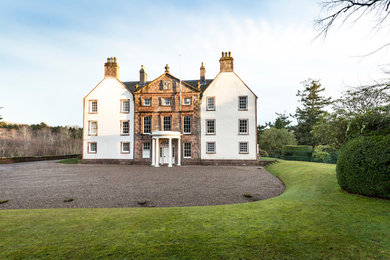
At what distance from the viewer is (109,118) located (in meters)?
27.8

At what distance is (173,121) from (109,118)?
8956 millimetres

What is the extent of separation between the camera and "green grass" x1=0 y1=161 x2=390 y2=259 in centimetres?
380

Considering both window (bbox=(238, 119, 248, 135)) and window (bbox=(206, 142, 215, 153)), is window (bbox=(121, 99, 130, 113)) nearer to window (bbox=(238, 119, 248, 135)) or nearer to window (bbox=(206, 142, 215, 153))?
window (bbox=(206, 142, 215, 153))

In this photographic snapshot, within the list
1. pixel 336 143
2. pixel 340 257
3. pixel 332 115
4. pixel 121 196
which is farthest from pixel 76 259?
pixel 336 143

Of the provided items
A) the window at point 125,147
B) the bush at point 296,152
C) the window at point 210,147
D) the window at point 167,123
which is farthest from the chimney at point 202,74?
the bush at point 296,152

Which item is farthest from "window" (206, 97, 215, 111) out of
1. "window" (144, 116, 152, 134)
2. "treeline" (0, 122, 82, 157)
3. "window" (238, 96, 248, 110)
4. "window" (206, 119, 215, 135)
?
"treeline" (0, 122, 82, 157)

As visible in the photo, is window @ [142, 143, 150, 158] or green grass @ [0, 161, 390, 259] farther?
window @ [142, 143, 150, 158]

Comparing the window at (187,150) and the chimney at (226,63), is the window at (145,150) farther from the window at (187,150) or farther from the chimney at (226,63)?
the chimney at (226,63)

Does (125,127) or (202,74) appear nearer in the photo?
(125,127)

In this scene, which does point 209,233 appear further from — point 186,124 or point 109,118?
point 109,118

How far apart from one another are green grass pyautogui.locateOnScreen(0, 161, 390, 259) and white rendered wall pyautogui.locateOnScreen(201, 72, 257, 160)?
60.6 feet

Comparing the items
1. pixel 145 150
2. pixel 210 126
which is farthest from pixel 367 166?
pixel 145 150

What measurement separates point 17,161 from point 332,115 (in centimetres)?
3801

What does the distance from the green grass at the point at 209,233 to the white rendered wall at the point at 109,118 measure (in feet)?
70.3
